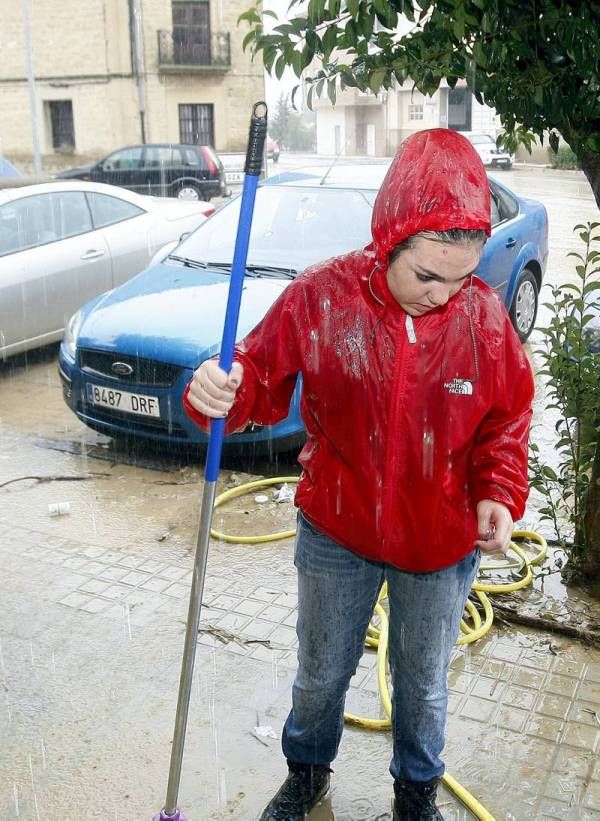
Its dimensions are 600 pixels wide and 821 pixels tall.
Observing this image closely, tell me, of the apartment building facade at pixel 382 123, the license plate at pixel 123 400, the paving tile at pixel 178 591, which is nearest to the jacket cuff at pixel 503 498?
the paving tile at pixel 178 591

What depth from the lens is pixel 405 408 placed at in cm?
212

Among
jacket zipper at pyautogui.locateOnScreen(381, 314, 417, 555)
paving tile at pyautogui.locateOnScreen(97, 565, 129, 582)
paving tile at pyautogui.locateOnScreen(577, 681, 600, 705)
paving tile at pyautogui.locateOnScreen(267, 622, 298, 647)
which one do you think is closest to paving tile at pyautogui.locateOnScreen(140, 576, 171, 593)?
paving tile at pyautogui.locateOnScreen(97, 565, 129, 582)

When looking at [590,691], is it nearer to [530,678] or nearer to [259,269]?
[530,678]

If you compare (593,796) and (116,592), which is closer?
(593,796)

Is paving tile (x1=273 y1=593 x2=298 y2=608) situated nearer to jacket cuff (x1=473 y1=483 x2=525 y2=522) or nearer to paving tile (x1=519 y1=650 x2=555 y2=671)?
paving tile (x1=519 y1=650 x2=555 y2=671)

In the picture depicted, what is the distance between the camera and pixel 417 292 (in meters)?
2.04

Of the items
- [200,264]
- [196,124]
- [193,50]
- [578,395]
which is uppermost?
[193,50]

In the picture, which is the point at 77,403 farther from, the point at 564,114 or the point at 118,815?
the point at 564,114

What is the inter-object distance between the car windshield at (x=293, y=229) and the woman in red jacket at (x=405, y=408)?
3.59m

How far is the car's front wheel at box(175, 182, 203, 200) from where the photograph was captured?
21.4m

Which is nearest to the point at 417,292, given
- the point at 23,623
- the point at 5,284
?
the point at 23,623

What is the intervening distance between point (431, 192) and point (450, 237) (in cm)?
11

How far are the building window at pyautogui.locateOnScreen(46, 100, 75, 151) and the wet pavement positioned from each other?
33.6 m

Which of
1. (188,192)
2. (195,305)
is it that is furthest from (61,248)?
(188,192)
